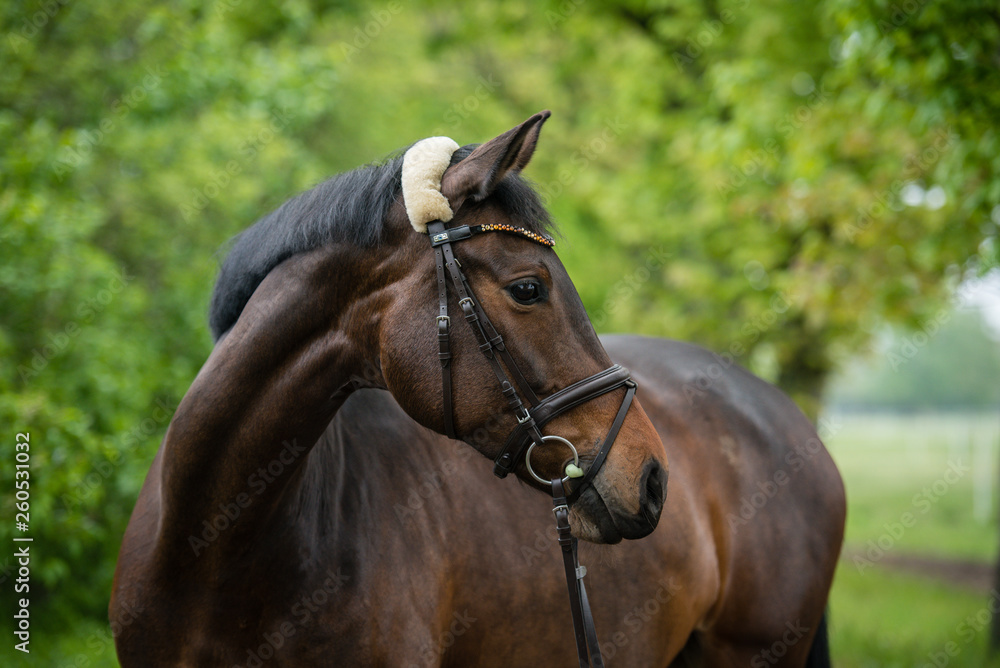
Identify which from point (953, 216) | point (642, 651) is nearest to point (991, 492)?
point (953, 216)

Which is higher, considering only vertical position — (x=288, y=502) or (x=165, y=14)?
(x=165, y=14)

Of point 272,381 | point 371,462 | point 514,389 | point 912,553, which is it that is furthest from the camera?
point 912,553

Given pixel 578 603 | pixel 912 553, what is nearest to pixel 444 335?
pixel 578 603

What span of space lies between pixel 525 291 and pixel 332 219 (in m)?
0.62

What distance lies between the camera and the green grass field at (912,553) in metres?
7.02

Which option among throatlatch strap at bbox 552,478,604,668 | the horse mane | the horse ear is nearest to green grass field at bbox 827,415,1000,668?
throatlatch strap at bbox 552,478,604,668

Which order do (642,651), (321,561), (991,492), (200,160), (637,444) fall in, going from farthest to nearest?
1. (991,492)
2. (200,160)
3. (642,651)
4. (321,561)
5. (637,444)

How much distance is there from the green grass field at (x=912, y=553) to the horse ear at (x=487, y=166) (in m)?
6.71

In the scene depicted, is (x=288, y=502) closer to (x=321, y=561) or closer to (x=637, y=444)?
(x=321, y=561)

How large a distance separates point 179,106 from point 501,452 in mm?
5323

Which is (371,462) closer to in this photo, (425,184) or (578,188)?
(425,184)

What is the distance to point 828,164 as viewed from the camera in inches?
258

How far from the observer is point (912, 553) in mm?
12648

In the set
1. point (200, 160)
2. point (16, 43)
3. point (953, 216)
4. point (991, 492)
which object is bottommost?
point (991, 492)
